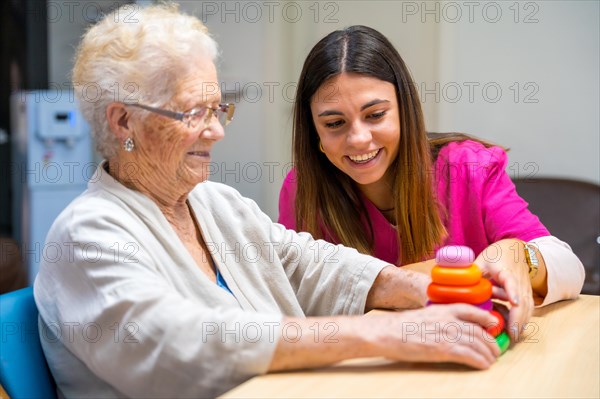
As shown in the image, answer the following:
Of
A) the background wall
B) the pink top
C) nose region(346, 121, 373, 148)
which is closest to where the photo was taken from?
nose region(346, 121, 373, 148)

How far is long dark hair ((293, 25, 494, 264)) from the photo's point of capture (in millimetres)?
1932

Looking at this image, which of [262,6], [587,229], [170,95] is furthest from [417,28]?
[170,95]

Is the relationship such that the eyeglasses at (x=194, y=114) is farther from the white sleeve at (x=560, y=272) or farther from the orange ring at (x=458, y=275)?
the white sleeve at (x=560, y=272)

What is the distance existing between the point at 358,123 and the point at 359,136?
0.04 m

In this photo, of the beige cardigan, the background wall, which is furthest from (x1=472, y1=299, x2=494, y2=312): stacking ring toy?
the background wall

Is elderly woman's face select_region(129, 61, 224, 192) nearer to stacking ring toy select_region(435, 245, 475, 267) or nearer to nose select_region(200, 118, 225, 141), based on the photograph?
nose select_region(200, 118, 225, 141)

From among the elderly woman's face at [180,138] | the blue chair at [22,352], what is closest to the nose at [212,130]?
the elderly woman's face at [180,138]

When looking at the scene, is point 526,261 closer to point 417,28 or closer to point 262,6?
point 417,28

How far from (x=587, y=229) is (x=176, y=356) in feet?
7.78

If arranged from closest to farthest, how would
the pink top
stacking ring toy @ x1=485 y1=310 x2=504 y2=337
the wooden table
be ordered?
1. the wooden table
2. stacking ring toy @ x1=485 y1=310 x2=504 y2=337
3. the pink top

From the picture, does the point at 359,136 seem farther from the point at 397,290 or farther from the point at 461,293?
the point at 461,293

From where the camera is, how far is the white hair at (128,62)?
131 cm

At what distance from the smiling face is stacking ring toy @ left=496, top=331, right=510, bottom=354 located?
61cm

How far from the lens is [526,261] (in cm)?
156
